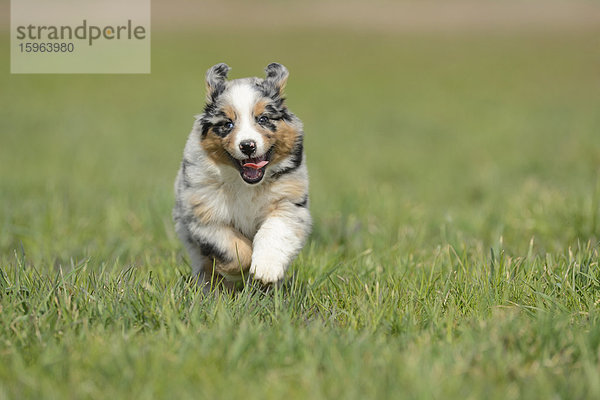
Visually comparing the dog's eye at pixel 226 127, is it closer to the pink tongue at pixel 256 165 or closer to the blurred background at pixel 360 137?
the pink tongue at pixel 256 165

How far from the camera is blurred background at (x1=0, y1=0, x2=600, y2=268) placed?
18.3 feet

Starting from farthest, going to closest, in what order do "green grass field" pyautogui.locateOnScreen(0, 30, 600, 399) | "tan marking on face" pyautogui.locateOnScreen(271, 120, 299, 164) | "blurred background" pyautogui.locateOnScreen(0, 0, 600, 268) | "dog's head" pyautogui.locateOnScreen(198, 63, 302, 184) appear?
"blurred background" pyautogui.locateOnScreen(0, 0, 600, 268) → "tan marking on face" pyautogui.locateOnScreen(271, 120, 299, 164) → "dog's head" pyautogui.locateOnScreen(198, 63, 302, 184) → "green grass field" pyautogui.locateOnScreen(0, 30, 600, 399)

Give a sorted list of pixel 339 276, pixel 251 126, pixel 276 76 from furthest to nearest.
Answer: pixel 339 276, pixel 276 76, pixel 251 126

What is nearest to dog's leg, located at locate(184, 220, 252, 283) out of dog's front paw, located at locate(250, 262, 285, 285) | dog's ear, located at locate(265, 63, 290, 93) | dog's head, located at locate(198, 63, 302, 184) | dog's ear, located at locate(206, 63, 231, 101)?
dog's front paw, located at locate(250, 262, 285, 285)

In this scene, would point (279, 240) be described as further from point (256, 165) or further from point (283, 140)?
point (283, 140)

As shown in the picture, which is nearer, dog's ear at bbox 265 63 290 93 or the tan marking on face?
the tan marking on face

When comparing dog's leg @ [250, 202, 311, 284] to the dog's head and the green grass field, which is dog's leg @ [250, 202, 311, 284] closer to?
the green grass field

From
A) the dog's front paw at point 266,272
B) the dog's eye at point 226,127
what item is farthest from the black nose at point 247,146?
the dog's front paw at point 266,272

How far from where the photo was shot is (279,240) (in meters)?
3.70

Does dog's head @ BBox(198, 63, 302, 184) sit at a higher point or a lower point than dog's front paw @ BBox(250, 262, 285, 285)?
higher

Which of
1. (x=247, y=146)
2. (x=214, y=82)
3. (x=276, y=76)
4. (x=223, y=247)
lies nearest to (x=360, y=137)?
(x=276, y=76)

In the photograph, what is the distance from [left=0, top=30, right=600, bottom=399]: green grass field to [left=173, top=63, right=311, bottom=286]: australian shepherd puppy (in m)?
0.31

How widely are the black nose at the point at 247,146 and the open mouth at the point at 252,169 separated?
91 millimetres

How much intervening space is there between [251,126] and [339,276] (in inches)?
43.5
